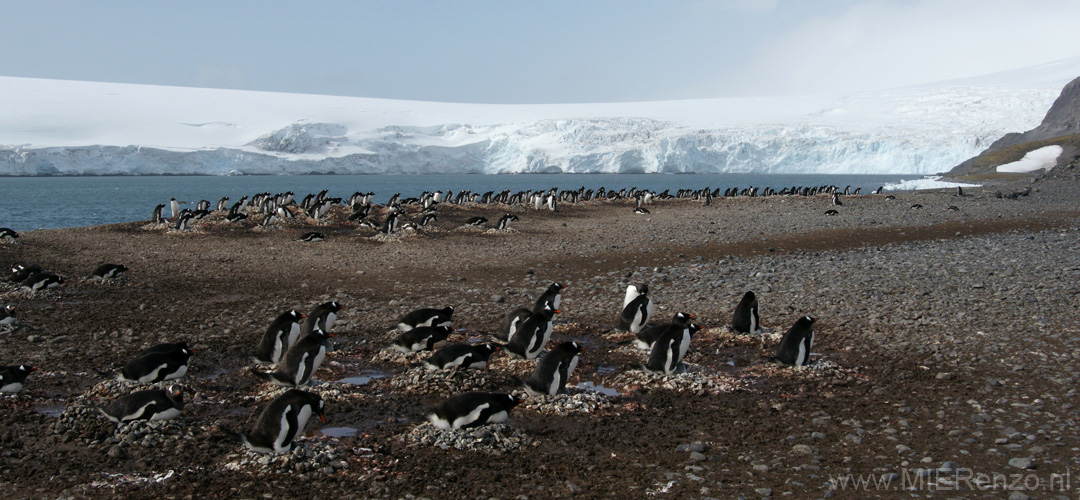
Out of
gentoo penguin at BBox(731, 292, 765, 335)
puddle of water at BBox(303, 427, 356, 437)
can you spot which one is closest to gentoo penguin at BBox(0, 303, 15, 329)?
puddle of water at BBox(303, 427, 356, 437)

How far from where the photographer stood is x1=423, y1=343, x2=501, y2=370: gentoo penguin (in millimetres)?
6215

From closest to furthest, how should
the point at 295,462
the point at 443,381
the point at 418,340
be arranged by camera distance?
the point at 295,462
the point at 443,381
the point at 418,340

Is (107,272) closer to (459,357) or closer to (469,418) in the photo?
(459,357)

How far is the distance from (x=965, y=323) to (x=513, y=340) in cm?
492

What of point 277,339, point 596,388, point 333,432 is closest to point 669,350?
point 596,388

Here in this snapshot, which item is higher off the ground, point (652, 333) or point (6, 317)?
point (652, 333)

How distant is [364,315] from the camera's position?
8961 mm

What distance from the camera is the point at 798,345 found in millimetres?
6480

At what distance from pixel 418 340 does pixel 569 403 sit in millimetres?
1811

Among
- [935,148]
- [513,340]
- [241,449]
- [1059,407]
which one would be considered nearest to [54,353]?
[241,449]

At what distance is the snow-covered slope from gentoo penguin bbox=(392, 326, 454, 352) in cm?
6547

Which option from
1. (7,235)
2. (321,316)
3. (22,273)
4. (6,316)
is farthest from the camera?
(7,235)

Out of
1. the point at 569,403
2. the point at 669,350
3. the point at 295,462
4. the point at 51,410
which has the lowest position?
the point at 51,410

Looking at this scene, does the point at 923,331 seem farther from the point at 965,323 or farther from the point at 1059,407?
the point at 1059,407
